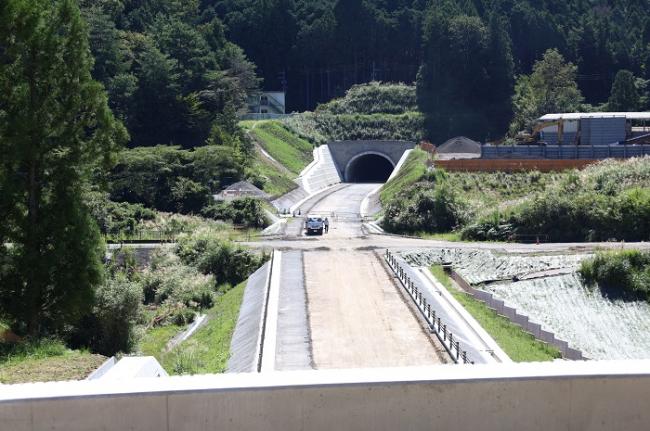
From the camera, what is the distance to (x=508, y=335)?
26312 millimetres

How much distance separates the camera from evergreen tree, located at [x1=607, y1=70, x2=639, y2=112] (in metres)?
87.1

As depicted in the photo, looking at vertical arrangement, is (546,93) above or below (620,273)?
above

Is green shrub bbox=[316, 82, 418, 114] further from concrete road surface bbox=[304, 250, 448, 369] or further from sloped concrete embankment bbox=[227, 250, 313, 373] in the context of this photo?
sloped concrete embankment bbox=[227, 250, 313, 373]

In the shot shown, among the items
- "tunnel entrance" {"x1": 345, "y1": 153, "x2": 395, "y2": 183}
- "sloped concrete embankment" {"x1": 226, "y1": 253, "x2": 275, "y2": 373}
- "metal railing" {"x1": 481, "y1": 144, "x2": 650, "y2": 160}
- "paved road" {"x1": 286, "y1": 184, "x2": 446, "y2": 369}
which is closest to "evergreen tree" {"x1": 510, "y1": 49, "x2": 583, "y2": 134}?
"tunnel entrance" {"x1": 345, "y1": 153, "x2": 395, "y2": 183}

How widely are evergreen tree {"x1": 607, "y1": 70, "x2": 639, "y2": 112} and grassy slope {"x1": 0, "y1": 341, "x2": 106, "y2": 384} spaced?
78.7 m

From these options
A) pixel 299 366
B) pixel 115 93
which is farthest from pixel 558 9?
pixel 299 366

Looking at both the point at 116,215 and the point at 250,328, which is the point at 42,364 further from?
the point at 116,215

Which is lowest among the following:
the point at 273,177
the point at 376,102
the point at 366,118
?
the point at 273,177

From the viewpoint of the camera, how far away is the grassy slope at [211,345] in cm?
2181

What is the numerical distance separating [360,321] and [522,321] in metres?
5.98

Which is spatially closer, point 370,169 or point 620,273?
point 620,273

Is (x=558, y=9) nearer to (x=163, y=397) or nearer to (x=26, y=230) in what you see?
(x=26, y=230)

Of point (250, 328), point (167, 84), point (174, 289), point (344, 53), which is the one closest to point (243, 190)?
point (167, 84)

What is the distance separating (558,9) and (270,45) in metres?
42.7
